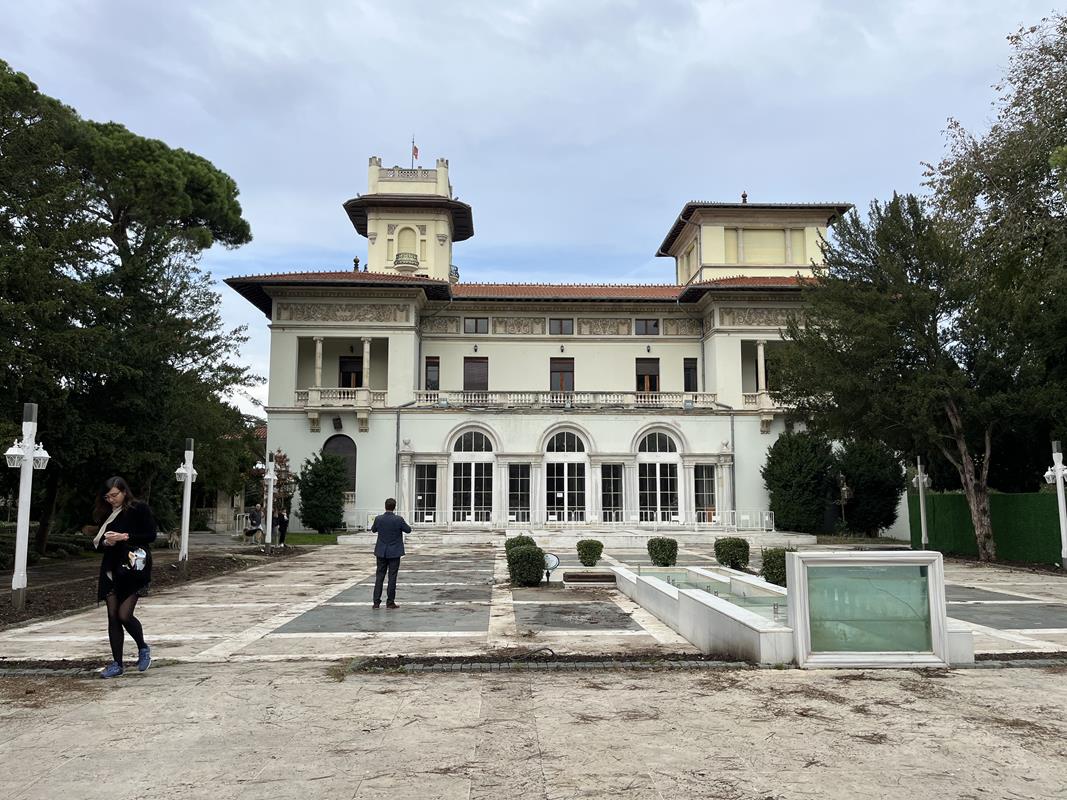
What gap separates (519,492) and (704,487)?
27.8ft

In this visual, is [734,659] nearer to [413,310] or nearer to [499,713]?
[499,713]

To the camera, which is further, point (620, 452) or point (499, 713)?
point (620, 452)

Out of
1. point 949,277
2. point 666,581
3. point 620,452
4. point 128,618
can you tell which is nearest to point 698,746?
point 128,618

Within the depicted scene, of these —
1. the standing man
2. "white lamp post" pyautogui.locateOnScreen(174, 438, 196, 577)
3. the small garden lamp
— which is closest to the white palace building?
the small garden lamp

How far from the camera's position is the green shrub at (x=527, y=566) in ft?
44.6

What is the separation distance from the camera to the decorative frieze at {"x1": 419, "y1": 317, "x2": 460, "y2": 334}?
36.9 m

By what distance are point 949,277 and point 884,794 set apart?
20.4m

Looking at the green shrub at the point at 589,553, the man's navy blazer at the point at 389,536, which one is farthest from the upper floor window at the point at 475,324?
the man's navy blazer at the point at 389,536

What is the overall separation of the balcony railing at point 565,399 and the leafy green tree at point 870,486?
640 cm

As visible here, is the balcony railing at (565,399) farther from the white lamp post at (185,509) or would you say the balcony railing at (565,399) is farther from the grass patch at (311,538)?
the white lamp post at (185,509)

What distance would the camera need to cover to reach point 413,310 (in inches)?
1364

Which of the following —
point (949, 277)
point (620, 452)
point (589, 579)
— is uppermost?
point (949, 277)

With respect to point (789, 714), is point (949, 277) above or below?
above

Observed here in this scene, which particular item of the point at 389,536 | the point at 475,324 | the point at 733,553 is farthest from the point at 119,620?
the point at 475,324
